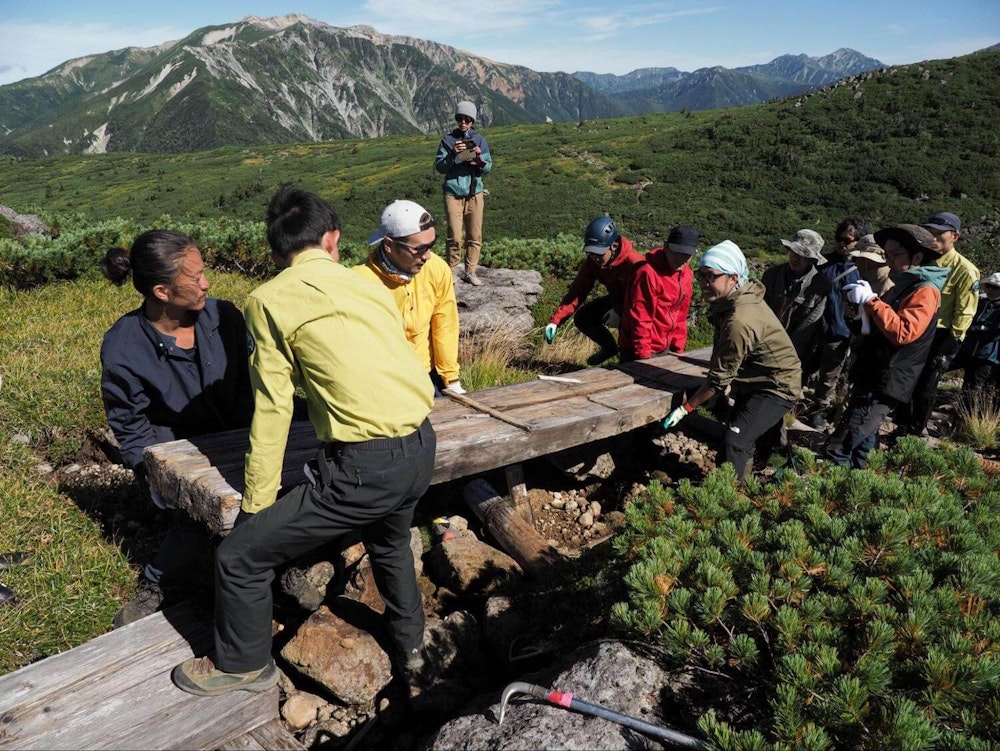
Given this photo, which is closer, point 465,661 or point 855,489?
point 855,489

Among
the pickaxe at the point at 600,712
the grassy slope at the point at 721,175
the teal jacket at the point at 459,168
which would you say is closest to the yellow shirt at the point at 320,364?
the pickaxe at the point at 600,712

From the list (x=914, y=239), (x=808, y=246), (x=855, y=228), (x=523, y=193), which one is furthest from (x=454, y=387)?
(x=523, y=193)

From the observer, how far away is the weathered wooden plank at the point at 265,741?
9.16 ft

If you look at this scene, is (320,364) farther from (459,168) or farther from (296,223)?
(459,168)

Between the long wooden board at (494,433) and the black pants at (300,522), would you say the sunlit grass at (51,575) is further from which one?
the black pants at (300,522)

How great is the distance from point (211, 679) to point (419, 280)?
267 cm

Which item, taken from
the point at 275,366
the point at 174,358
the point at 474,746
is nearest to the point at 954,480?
the point at 474,746

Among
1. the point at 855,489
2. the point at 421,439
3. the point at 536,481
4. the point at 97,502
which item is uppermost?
the point at 421,439

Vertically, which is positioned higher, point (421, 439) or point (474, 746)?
point (421, 439)

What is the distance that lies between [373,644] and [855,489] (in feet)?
8.58

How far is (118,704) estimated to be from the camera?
278 centimetres

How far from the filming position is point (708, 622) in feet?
6.76

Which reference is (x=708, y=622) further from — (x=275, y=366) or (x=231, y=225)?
(x=231, y=225)

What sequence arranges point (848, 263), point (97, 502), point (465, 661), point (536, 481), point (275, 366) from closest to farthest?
point (275, 366) < point (465, 661) < point (97, 502) < point (536, 481) < point (848, 263)
